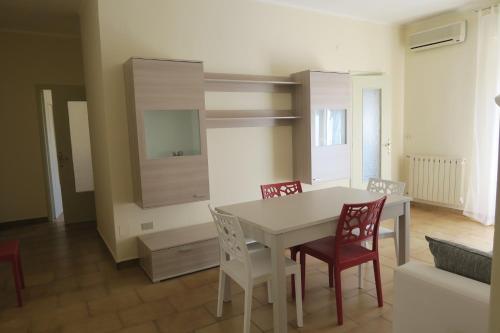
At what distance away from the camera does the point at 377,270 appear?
2.64 m

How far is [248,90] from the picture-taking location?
13.5ft

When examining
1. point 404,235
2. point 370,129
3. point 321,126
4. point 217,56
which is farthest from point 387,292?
point 370,129

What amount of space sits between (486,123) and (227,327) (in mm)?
4055

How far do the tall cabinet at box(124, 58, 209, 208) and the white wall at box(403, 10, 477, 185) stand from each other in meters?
3.58

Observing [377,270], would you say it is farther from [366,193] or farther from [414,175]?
[414,175]

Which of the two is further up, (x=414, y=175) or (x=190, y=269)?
(x=414, y=175)

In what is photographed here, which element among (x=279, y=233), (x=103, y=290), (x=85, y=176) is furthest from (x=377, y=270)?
(x=85, y=176)

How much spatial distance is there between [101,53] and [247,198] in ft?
7.09

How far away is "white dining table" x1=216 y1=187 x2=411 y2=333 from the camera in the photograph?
7.04ft

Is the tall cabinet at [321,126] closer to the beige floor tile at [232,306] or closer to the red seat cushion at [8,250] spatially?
the beige floor tile at [232,306]

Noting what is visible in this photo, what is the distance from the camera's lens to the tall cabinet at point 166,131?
316 cm

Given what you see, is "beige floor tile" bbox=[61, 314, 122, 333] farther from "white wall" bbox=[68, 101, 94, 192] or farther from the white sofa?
"white wall" bbox=[68, 101, 94, 192]

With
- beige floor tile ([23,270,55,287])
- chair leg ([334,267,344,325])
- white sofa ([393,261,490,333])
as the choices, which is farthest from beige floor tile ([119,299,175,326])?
white sofa ([393,261,490,333])

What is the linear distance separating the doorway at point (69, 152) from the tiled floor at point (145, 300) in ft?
4.52
